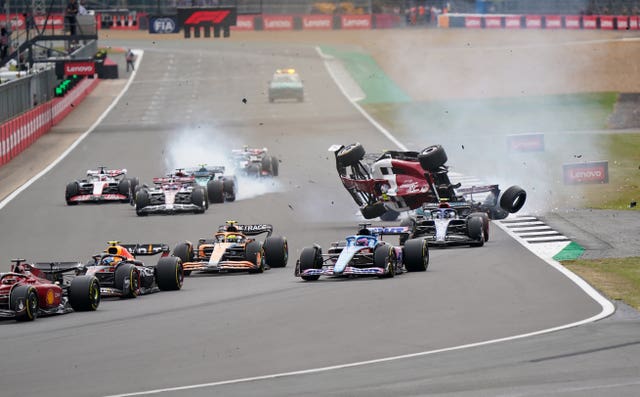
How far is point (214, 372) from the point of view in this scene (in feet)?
61.4

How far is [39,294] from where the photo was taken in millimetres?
23828

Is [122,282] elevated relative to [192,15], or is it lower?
lower

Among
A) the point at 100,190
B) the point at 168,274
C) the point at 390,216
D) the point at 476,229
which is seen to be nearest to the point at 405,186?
the point at 390,216

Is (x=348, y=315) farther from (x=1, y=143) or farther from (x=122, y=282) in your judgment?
(x=1, y=143)

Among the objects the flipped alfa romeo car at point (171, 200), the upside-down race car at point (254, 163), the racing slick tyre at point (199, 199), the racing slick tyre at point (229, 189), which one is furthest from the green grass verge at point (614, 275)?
the upside-down race car at point (254, 163)

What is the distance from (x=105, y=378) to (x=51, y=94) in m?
59.8

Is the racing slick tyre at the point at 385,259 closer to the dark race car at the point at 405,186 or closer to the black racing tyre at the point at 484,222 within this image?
the black racing tyre at the point at 484,222

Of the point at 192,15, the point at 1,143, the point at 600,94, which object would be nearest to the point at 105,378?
the point at 1,143

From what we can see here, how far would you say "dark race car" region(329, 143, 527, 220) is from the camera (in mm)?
37000

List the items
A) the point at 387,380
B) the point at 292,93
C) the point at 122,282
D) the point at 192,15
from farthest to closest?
the point at 292,93, the point at 192,15, the point at 122,282, the point at 387,380

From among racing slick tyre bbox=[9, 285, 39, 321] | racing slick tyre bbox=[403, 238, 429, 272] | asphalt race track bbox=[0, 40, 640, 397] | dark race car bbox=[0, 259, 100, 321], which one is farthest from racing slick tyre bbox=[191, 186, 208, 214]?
racing slick tyre bbox=[9, 285, 39, 321]

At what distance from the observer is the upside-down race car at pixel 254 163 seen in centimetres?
4953

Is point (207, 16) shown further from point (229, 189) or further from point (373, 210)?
point (373, 210)

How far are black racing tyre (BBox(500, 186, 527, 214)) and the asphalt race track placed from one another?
865 mm
